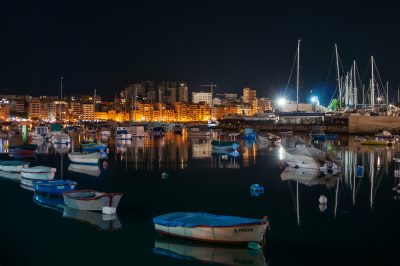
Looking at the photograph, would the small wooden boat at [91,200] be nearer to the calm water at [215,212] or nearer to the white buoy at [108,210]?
the white buoy at [108,210]

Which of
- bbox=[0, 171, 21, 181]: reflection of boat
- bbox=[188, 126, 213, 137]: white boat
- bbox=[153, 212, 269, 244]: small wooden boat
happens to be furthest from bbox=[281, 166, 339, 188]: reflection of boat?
bbox=[188, 126, 213, 137]: white boat

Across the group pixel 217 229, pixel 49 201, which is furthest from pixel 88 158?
pixel 217 229

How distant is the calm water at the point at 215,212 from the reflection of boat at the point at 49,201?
304 millimetres

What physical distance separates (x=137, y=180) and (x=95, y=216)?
853 centimetres

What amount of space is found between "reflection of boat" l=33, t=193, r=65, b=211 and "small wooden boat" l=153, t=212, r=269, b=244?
6241 mm

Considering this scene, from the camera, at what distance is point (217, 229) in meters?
12.3

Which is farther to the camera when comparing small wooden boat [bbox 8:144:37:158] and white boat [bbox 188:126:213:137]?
white boat [bbox 188:126:213:137]

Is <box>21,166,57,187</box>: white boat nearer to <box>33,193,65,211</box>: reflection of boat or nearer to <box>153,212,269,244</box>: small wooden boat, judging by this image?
<box>33,193,65,211</box>: reflection of boat

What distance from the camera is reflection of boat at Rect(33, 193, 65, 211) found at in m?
17.8

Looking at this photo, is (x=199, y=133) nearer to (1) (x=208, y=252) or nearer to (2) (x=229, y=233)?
(2) (x=229, y=233)

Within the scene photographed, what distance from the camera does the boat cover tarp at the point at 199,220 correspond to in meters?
12.4

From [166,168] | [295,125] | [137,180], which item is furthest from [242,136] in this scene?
[137,180]

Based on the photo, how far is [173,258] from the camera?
11820 mm

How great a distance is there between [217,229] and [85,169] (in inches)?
729
